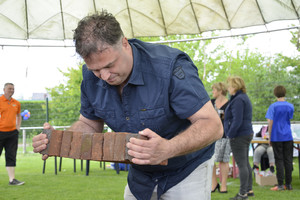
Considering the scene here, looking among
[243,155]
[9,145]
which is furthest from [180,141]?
[9,145]

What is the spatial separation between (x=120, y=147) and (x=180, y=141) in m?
0.34

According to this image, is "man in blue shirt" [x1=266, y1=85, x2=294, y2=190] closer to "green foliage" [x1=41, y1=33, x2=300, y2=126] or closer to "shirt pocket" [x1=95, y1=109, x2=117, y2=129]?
"green foliage" [x1=41, y1=33, x2=300, y2=126]

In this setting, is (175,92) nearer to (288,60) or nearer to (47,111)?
(47,111)

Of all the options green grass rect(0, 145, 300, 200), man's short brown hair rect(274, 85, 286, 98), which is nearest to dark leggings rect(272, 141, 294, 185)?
green grass rect(0, 145, 300, 200)

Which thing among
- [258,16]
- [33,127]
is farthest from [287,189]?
[33,127]

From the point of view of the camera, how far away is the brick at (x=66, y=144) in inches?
96.3

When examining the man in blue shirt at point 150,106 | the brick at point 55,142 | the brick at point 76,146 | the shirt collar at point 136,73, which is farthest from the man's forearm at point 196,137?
the brick at point 55,142

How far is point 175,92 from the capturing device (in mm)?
2330

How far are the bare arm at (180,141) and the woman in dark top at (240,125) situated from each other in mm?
4687

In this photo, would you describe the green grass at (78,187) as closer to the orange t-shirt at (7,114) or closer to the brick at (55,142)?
the orange t-shirt at (7,114)

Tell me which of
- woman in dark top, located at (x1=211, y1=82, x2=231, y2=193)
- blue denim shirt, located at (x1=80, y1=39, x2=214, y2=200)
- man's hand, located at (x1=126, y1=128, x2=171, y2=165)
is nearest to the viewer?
man's hand, located at (x1=126, y1=128, x2=171, y2=165)

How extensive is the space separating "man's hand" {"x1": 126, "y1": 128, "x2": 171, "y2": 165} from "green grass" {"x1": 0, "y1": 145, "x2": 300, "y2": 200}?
5.64 m

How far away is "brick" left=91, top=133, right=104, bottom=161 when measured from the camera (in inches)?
90.6

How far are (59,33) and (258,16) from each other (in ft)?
12.6
